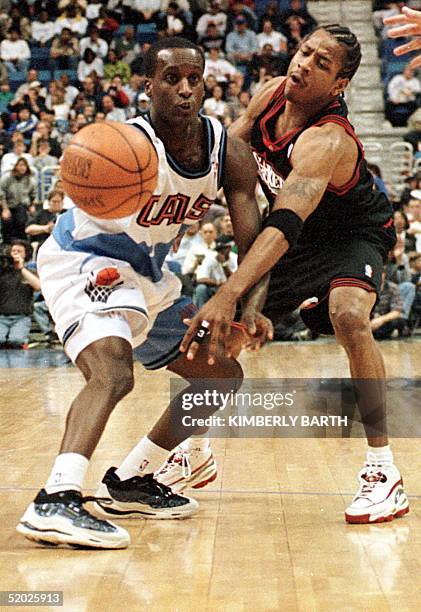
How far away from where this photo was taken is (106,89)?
16.0 metres

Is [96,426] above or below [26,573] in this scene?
above

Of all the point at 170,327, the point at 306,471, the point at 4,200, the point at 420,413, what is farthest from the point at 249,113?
the point at 4,200

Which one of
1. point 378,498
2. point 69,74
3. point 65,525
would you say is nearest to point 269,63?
point 69,74

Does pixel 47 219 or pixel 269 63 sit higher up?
pixel 269 63

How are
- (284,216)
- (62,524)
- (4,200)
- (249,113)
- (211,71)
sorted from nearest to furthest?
(62,524)
(284,216)
(249,113)
(4,200)
(211,71)

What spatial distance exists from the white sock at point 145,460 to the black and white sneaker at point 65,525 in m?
0.77

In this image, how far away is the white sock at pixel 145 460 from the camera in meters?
4.22

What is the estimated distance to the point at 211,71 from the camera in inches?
653

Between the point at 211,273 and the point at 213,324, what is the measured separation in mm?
7735

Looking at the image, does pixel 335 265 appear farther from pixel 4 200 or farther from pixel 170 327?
pixel 4 200

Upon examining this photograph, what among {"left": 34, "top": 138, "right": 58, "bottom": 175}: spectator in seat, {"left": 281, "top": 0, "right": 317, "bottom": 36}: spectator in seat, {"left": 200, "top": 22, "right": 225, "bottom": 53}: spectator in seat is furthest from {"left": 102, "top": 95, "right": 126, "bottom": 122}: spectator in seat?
{"left": 281, "top": 0, "right": 317, "bottom": 36}: spectator in seat

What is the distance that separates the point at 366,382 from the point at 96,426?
123cm

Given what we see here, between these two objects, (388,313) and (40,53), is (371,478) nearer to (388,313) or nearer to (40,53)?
(388,313)

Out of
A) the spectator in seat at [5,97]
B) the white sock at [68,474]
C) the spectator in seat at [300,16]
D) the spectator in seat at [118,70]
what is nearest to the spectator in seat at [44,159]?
the spectator in seat at [5,97]
